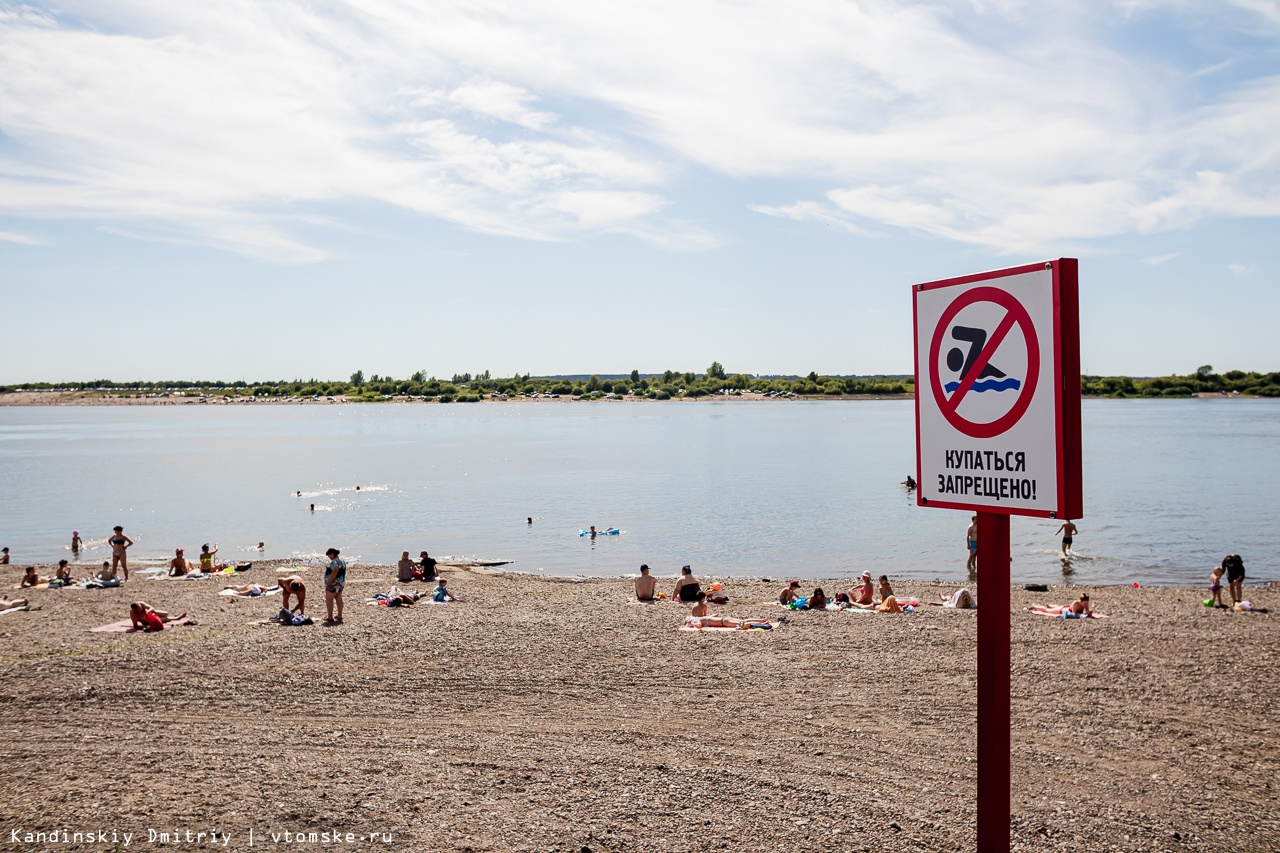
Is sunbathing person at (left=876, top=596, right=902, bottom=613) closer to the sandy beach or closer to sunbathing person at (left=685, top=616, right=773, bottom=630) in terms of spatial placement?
the sandy beach

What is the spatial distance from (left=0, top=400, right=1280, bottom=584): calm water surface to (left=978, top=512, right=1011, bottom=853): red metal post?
1054 inches

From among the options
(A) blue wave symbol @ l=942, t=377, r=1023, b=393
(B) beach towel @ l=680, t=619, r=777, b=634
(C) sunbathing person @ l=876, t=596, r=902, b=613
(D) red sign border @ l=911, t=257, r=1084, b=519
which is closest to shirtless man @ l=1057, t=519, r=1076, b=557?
(C) sunbathing person @ l=876, t=596, r=902, b=613

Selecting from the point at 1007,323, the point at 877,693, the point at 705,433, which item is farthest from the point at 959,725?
the point at 705,433

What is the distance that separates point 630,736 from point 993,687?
7082mm

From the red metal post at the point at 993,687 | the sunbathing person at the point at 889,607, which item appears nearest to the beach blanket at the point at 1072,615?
the sunbathing person at the point at 889,607

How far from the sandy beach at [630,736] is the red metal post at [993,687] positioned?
12.8ft

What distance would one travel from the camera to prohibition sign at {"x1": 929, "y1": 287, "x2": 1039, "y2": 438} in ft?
12.4

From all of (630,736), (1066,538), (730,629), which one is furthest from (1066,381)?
(1066,538)

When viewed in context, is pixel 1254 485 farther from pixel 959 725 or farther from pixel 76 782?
pixel 76 782

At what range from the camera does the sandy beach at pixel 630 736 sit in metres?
7.92

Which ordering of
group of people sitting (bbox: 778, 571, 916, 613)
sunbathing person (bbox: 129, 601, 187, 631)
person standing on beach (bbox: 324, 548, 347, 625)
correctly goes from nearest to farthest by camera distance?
1. sunbathing person (bbox: 129, 601, 187, 631)
2. person standing on beach (bbox: 324, 548, 347, 625)
3. group of people sitting (bbox: 778, 571, 916, 613)

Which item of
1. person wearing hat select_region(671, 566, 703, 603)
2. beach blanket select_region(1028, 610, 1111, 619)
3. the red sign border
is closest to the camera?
the red sign border

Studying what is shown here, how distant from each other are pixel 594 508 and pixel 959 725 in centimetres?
4074

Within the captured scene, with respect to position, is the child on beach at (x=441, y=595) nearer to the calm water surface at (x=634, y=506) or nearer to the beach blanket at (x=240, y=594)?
the beach blanket at (x=240, y=594)
